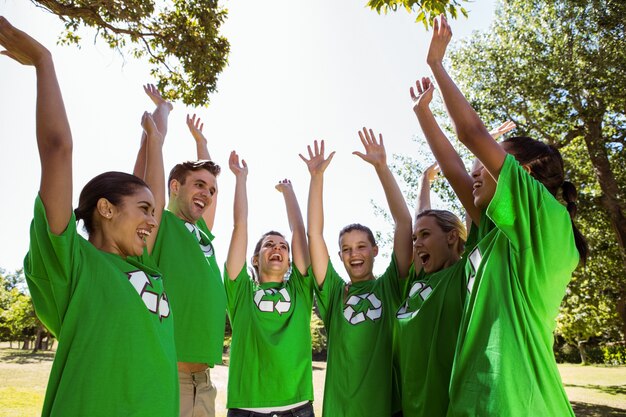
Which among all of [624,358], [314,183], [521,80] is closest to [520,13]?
[521,80]

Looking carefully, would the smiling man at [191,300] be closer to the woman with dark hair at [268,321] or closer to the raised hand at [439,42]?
the woman with dark hair at [268,321]

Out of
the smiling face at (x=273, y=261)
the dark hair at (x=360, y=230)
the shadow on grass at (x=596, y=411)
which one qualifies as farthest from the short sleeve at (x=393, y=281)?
the shadow on grass at (x=596, y=411)

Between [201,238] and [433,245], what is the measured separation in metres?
1.68

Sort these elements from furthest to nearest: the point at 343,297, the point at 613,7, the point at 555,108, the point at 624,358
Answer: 1. the point at 624,358
2. the point at 555,108
3. the point at 613,7
4. the point at 343,297

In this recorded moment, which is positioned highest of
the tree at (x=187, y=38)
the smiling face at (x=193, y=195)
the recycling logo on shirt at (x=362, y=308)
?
the tree at (x=187, y=38)

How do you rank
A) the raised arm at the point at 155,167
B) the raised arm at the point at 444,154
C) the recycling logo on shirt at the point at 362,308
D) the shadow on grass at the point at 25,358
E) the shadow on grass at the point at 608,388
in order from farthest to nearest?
1. the shadow on grass at the point at 25,358
2. the shadow on grass at the point at 608,388
3. the recycling logo on shirt at the point at 362,308
4. the raised arm at the point at 155,167
5. the raised arm at the point at 444,154

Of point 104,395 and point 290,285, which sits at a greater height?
point 290,285

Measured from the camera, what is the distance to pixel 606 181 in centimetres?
1161

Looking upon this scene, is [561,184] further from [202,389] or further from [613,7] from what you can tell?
[613,7]

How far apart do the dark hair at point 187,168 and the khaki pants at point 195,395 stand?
4.77 ft

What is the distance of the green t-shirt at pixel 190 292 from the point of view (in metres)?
3.29

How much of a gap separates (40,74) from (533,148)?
231cm

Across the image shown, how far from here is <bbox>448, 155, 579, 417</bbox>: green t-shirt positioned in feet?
6.31

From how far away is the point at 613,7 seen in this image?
10.7m
